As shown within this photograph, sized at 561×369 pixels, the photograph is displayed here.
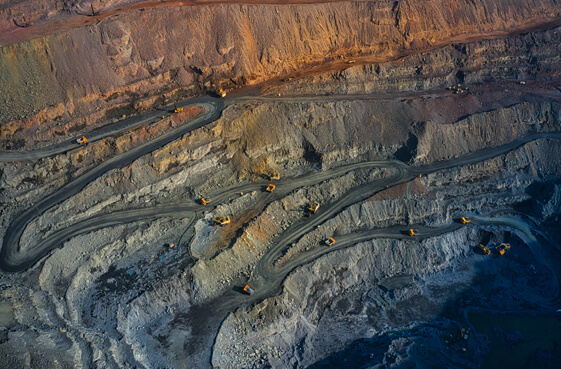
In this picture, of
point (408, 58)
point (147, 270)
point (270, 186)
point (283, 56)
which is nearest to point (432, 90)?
point (408, 58)

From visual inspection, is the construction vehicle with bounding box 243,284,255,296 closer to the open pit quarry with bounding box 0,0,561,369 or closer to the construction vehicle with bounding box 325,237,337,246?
the open pit quarry with bounding box 0,0,561,369

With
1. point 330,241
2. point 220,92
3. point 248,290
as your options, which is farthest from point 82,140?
point 330,241

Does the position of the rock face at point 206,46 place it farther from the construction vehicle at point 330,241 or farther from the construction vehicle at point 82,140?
the construction vehicle at point 330,241

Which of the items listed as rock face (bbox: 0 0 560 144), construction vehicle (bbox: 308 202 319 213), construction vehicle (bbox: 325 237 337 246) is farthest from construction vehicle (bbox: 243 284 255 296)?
rock face (bbox: 0 0 560 144)

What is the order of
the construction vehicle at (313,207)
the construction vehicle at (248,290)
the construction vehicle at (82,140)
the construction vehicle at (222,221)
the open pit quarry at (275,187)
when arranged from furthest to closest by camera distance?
the construction vehicle at (313,207) < the construction vehicle at (82,140) < the construction vehicle at (222,221) < the construction vehicle at (248,290) < the open pit quarry at (275,187)

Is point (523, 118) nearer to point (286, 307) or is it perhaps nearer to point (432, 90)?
point (432, 90)

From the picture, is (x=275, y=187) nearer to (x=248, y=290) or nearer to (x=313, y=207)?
(x=313, y=207)

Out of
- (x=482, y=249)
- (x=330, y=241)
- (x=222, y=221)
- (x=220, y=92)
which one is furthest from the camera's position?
(x=220, y=92)

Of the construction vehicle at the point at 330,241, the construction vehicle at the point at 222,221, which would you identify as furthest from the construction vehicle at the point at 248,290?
the construction vehicle at the point at 330,241
